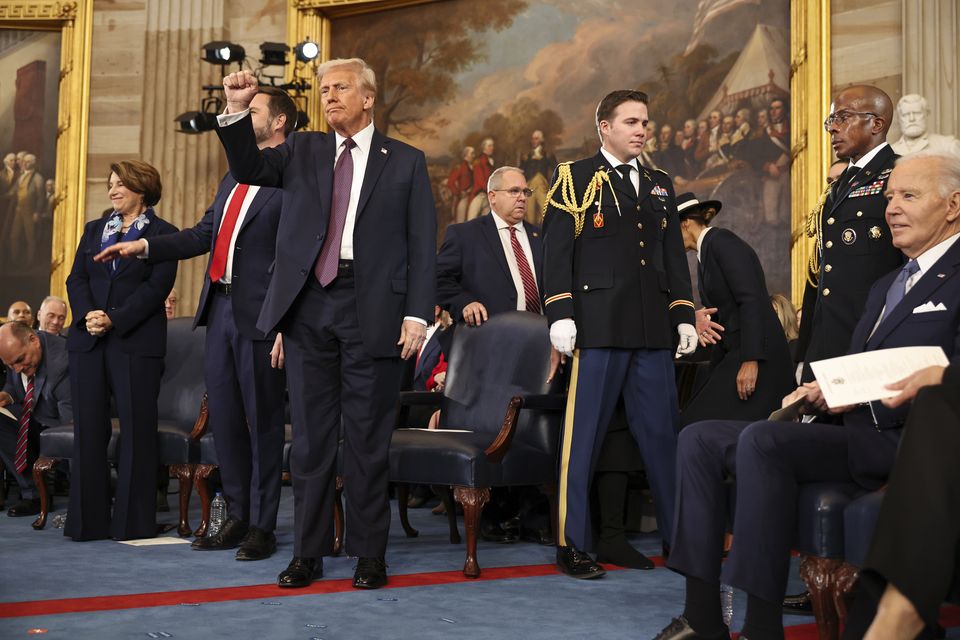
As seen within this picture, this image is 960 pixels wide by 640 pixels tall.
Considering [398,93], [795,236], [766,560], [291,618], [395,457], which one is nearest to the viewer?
[766,560]

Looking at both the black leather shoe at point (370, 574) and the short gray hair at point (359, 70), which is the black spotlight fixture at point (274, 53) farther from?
the black leather shoe at point (370, 574)

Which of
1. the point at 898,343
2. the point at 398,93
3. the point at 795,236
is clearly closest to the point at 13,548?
the point at 898,343

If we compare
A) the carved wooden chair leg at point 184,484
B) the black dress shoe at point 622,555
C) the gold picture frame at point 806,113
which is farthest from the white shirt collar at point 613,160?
the gold picture frame at point 806,113

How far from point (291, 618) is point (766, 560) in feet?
4.50

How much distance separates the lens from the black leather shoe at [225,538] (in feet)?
14.7

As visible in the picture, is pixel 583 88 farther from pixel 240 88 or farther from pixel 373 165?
pixel 240 88

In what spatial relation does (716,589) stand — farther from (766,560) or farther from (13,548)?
(13,548)

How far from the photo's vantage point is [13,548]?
15.2ft

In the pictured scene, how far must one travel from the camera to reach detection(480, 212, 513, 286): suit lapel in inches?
213

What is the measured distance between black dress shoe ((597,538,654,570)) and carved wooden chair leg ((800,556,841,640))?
153cm

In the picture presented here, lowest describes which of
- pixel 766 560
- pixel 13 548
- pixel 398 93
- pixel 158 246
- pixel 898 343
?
pixel 13 548

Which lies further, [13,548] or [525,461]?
[13,548]

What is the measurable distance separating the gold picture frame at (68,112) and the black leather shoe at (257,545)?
754 cm

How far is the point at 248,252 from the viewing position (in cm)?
445
